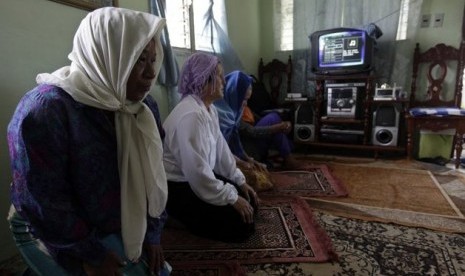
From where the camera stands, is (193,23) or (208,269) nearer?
(208,269)

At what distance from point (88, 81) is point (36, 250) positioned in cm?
45

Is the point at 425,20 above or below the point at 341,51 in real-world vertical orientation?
above

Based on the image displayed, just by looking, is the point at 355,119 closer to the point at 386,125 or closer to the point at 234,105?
the point at 386,125

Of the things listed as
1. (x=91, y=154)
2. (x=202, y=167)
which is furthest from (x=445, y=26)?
(x=91, y=154)

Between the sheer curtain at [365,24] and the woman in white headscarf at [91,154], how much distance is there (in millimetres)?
2979

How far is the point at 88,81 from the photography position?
2.26 feet

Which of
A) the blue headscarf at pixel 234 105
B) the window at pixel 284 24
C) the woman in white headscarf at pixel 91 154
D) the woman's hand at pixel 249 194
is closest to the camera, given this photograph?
the woman in white headscarf at pixel 91 154

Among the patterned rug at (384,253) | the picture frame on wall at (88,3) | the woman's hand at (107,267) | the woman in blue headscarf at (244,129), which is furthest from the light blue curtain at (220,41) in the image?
the woman's hand at (107,267)

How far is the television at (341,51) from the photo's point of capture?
2.77 metres

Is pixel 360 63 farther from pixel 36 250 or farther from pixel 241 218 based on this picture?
pixel 36 250

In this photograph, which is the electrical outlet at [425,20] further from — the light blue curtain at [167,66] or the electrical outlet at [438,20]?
the light blue curtain at [167,66]

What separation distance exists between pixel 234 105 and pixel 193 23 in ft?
3.25

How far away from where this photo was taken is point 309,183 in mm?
2205

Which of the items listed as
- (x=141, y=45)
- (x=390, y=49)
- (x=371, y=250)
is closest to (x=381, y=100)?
(x=390, y=49)
